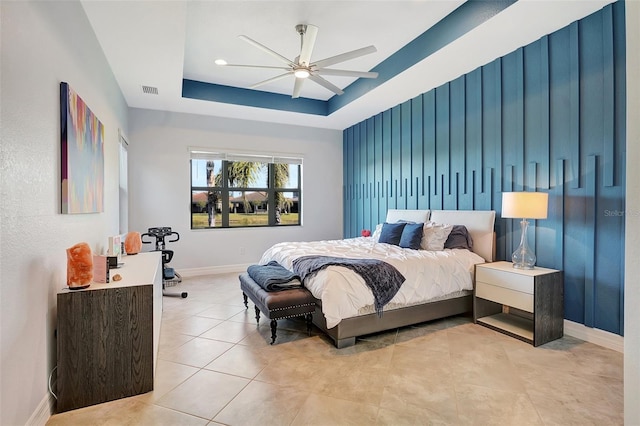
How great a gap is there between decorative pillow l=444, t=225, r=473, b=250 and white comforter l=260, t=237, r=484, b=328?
0.15 m

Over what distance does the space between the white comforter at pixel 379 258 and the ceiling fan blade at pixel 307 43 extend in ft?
6.48

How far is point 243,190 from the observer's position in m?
6.07

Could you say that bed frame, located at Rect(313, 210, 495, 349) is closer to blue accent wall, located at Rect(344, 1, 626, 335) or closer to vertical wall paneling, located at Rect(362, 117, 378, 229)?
blue accent wall, located at Rect(344, 1, 626, 335)

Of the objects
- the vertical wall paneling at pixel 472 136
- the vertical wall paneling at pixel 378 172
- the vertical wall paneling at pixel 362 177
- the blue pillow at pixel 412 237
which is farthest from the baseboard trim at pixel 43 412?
the vertical wall paneling at pixel 362 177

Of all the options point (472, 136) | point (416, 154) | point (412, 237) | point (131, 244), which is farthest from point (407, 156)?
point (131, 244)

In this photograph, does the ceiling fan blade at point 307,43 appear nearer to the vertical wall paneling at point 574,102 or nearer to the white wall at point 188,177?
the vertical wall paneling at point 574,102

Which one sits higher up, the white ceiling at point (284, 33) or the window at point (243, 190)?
the white ceiling at point (284, 33)

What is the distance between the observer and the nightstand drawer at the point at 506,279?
2814 millimetres

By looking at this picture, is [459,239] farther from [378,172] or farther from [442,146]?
[378,172]

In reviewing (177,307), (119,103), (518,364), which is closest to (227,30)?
(119,103)

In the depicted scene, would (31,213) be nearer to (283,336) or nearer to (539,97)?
(283,336)

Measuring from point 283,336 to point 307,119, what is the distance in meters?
4.12

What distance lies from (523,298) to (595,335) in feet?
2.12

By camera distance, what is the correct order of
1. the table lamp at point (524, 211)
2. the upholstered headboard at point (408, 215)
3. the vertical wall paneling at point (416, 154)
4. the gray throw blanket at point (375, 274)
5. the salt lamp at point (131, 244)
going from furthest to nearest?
the vertical wall paneling at point (416, 154), the upholstered headboard at point (408, 215), the salt lamp at point (131, 244), the table lamp at point (524, 211), the gray throw blanket at point (375, 274)
